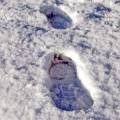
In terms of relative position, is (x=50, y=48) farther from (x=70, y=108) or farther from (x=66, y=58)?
(x=70, y=108)

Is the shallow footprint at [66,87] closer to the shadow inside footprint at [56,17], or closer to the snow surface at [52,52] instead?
the snow surface at [52,52]

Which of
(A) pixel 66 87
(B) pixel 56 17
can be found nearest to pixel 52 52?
(A) pixel 66 87

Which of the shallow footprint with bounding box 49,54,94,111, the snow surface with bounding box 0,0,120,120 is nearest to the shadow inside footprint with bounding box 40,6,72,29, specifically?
the snow surface with bounding box 0,0,120,120

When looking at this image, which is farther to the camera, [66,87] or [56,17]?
[56,17]

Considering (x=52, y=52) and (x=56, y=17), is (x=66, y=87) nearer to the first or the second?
(x=52, y=52)

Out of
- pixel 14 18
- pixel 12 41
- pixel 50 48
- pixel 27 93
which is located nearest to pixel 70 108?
pixel 27 93

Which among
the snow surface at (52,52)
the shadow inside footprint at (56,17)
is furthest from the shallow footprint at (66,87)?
the shadow inside footprint at (56,17)

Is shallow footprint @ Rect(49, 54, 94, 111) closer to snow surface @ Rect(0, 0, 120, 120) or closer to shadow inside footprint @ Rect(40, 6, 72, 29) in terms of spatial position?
snow surface @ Rect(0, 0, 120, 120)
